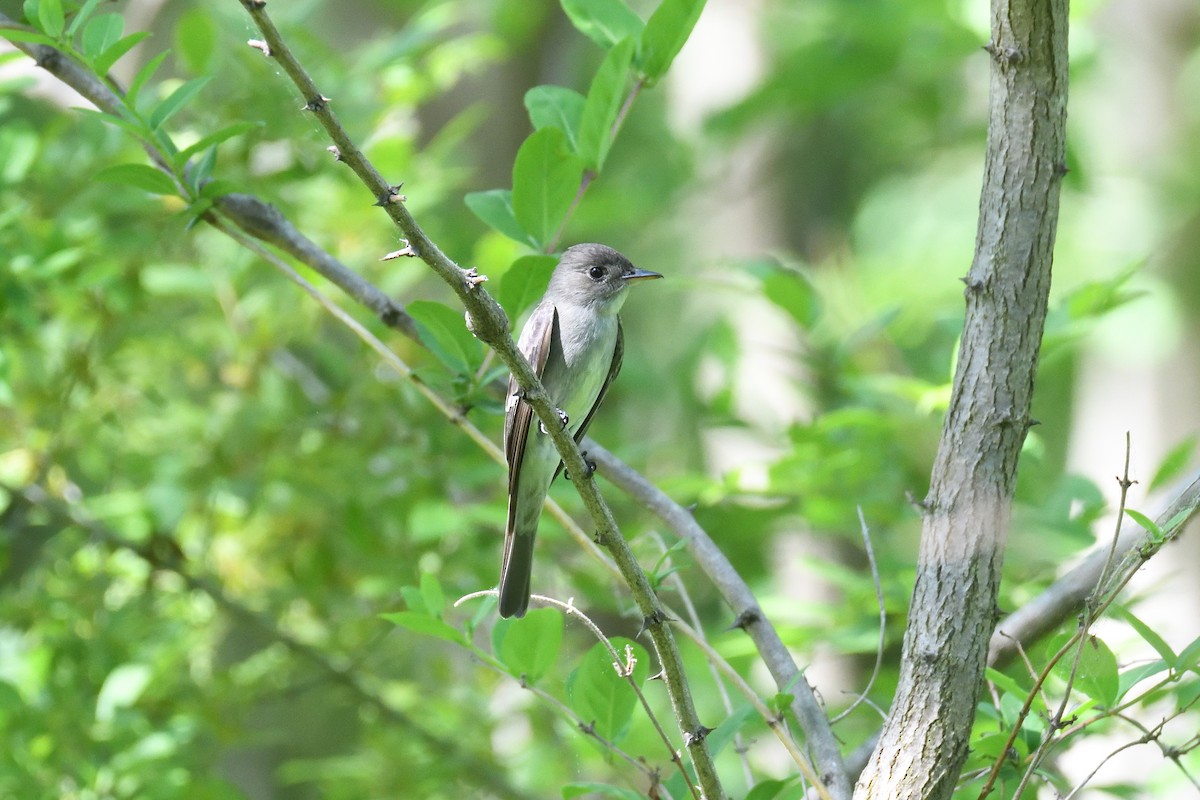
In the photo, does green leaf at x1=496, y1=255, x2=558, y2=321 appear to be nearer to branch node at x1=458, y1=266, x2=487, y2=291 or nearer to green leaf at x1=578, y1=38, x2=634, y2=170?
green leaf at x1=578, y1=38, x2=634, y2=170

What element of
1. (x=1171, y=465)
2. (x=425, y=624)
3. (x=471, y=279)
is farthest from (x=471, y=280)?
(x=1171, y=465)

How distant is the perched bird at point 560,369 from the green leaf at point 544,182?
494 millimetres

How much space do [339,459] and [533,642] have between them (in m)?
1.83

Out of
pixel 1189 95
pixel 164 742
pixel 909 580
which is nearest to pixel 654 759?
pixel 909 580

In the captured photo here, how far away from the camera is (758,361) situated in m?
5.98

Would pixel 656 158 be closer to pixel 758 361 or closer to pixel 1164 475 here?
pixel 758 361

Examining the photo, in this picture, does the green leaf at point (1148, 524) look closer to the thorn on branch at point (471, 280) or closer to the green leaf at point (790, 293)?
the thorn on branch at point (471, 280)

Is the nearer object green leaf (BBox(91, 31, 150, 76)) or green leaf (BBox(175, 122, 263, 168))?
green leaf (BBox(91, 31, 150, 76))

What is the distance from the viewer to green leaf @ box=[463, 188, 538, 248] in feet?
8.84

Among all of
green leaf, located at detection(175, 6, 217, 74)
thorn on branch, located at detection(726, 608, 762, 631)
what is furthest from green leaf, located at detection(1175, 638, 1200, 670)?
green leaf, located at detection(175, 6, 217, 74)

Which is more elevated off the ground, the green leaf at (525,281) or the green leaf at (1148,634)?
the green leaf at (525,281)

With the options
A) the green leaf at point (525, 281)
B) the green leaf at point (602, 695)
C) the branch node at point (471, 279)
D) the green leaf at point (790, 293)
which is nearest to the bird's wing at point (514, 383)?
the green leaf at point (525, 281)

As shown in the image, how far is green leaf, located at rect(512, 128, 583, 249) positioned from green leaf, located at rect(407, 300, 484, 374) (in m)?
0.26

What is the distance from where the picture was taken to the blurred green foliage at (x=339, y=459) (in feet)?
9.09
